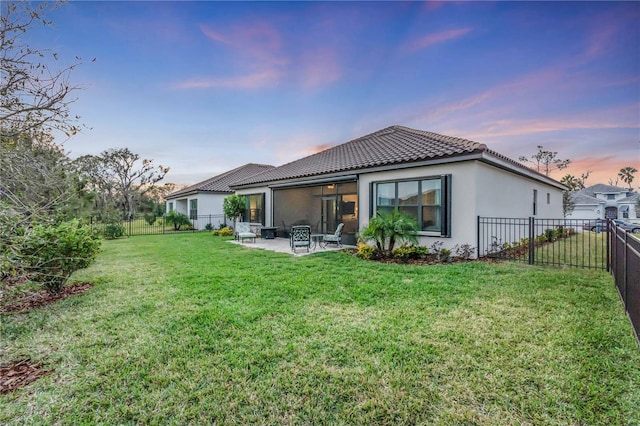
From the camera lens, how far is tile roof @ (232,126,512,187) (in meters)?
9.04

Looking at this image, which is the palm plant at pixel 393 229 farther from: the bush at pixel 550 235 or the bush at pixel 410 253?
the bush at pixel 550 235

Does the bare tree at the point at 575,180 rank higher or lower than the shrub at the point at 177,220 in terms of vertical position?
higher

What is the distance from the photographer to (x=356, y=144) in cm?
1575

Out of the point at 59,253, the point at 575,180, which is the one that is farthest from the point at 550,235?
the point at 575,180

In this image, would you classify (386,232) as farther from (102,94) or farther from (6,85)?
(102,94)

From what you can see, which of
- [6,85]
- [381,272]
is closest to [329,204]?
[381,272]

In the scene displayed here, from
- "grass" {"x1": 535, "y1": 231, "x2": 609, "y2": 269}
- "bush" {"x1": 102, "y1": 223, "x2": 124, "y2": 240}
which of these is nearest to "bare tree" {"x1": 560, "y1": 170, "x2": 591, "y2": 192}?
"grass" {"x1": 535, "y1": 231, "x2": 609, "y2": 269}

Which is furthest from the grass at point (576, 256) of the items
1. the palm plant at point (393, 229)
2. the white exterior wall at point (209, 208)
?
the white exterior wall at point (209, 208)

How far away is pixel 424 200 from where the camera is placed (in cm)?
935

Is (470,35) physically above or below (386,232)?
above

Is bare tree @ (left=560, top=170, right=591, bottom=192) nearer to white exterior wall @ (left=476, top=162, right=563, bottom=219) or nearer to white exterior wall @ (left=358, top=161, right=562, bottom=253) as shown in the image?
white exterior wall @ (left=476, top=162, right=563, bottom=219)

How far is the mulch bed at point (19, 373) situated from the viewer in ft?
8.83

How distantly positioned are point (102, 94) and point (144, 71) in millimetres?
1730

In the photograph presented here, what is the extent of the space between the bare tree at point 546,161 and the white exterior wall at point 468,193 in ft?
76.6
